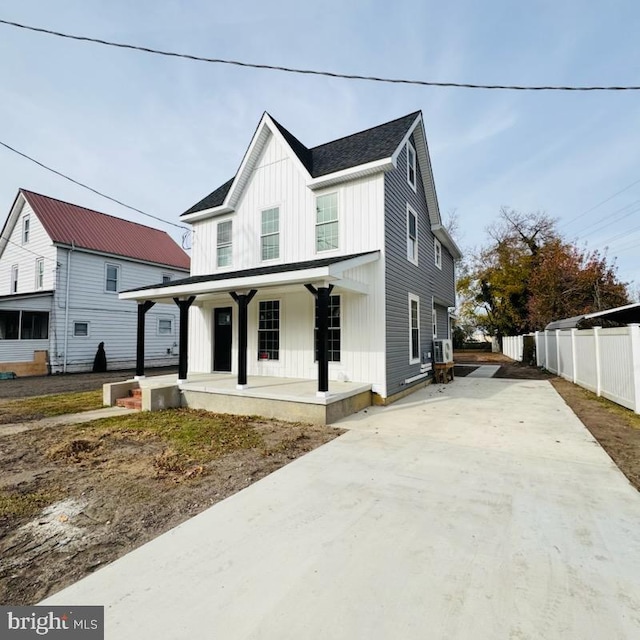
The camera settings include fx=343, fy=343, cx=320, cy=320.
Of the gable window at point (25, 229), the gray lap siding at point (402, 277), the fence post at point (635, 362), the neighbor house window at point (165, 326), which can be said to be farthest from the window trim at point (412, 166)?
the gable window at point (25, 229)

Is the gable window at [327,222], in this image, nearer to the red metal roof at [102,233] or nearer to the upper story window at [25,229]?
the red metal roof at [102,233]

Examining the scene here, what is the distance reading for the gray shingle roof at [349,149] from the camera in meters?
8.87

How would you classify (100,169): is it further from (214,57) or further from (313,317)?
(313,317)

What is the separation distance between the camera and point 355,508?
3312mm

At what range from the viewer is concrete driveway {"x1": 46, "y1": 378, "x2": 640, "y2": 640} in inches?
76.0

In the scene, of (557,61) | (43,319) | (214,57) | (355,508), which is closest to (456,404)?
(355,508)

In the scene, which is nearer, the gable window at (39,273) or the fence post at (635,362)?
the fence post at (635,362)

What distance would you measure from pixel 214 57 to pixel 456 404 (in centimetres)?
925

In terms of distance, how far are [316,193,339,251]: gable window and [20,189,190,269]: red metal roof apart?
1381 cm

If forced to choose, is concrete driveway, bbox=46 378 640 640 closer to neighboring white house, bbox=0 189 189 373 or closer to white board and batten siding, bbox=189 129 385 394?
white board and batten siding, bbox=189 129 385 394

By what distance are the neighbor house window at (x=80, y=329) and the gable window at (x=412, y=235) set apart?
1575cm

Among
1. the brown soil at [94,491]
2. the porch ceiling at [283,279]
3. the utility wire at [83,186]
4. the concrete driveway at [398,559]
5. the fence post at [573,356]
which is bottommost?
the brown soil at [94,491]

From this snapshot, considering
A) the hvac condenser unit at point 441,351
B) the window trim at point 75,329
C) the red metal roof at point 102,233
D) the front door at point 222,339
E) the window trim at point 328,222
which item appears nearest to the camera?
the window trim at point 328,222

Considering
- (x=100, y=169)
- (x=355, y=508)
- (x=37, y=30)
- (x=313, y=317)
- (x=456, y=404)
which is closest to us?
(x=355, y=508)
